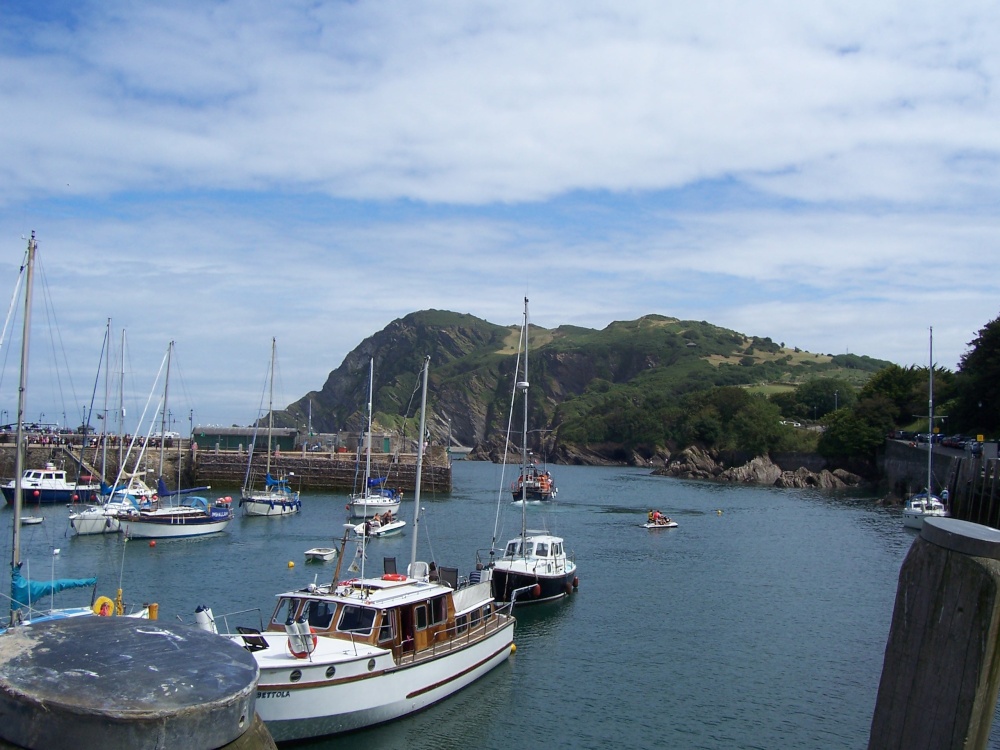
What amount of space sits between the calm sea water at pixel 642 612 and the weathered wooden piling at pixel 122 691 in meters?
18.9

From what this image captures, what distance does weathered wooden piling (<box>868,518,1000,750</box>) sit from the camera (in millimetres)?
4836

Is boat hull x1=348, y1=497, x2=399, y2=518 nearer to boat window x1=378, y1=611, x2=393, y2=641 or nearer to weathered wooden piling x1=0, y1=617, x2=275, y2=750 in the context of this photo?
boat window x1=378, y1=611, x2=393, y2=641

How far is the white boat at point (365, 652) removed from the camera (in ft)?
66.5

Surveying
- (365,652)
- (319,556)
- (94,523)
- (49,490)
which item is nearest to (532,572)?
(319,556)

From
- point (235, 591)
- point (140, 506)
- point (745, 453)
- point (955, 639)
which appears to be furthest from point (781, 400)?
point (955, 639)

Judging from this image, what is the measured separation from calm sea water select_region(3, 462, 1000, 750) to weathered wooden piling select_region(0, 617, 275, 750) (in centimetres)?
1892

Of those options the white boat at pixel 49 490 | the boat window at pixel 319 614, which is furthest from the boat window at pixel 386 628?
the white boat at pixel 49 490

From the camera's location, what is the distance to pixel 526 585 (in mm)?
37531

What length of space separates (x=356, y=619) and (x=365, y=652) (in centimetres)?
133

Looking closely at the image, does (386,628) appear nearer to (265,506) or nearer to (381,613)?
(381,613)

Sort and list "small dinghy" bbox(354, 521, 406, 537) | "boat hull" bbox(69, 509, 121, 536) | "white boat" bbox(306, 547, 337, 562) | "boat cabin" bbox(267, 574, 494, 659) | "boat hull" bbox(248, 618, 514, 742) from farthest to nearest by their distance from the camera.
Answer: "small dinghy" bbox(354, 521, 406, 537) < "boat hull" bbox(69, 509, 121, 536) < "white boat" bbox(306, 547, 337, 562) < "boat cabin" bbox(267, 574, 494, 659) < "boat hull" bbox(248, 618, 514, 742)

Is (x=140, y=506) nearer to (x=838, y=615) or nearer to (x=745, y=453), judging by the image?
(x=838, y=615)

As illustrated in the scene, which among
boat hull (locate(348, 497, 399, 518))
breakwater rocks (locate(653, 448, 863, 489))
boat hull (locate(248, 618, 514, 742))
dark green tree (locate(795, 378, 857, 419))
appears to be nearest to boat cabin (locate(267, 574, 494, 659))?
boat hull (locate(248, 618, 514, 742))

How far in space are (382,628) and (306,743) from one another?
3.45m
